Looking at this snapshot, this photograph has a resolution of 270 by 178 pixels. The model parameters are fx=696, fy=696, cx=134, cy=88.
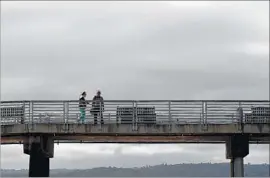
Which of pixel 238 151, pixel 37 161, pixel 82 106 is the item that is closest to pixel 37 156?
pixel 37 161

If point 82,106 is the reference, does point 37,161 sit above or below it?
below

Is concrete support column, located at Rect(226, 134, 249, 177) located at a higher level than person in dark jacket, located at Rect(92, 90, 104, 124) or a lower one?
lower

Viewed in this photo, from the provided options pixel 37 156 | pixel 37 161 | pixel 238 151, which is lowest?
pixel 37 161

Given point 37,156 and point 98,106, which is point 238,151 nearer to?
point 98,106

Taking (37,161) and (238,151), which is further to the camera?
(238,151)

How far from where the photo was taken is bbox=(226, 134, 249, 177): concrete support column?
38.0 m

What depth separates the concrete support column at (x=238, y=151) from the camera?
1496 inches

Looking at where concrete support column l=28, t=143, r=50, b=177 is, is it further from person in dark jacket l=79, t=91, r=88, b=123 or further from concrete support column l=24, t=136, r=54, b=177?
person in dark jacket l=79, t=91, r=88, b=123

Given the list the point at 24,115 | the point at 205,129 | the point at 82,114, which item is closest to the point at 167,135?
Answer: the point at 205,129

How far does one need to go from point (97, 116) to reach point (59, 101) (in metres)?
2.27

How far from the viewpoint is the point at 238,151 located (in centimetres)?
3819

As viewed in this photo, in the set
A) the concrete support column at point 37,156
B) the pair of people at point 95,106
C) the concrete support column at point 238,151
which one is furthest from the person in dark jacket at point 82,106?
the concrete support column at point 238,151

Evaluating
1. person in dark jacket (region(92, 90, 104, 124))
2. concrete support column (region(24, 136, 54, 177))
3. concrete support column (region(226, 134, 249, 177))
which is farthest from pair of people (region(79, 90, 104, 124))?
concrete support column (region(226, 134, 249, 177))

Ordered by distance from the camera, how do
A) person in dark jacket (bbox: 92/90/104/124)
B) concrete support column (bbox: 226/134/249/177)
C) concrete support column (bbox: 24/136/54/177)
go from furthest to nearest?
concrete support column (bbox: 226/134/249/177) < concrete support column (bbox: 24/136/54/177) < person in dark jacket (bbox: 92/90/104/124)
